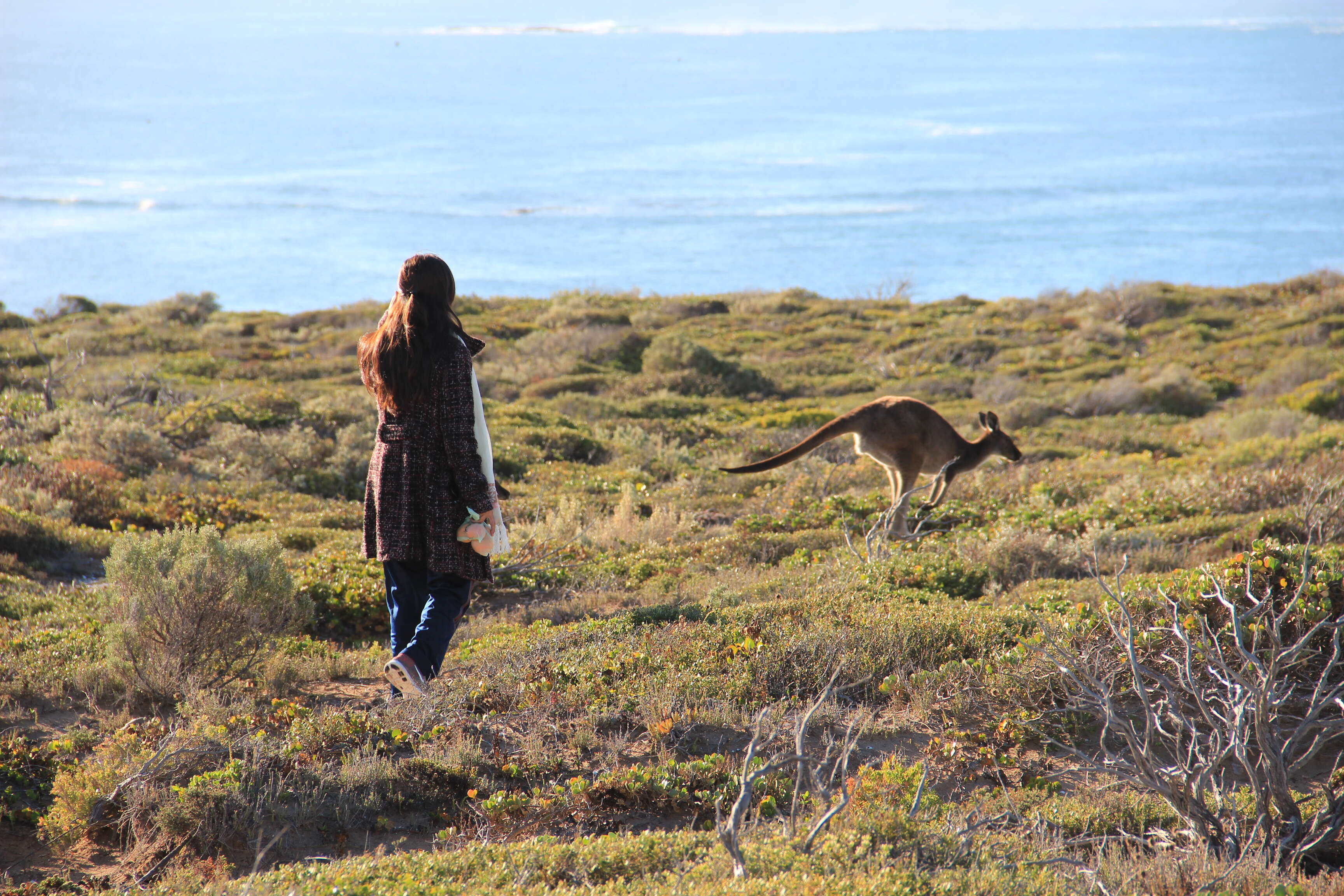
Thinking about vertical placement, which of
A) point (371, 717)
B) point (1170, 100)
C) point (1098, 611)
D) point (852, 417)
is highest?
point (1170, 100)

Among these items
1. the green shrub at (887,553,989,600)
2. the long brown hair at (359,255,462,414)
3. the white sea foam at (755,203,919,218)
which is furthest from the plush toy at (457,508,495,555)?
the white sea foam at (755,203,919,218)

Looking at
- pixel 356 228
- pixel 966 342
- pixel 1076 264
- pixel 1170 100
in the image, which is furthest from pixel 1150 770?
pixel 1170 100

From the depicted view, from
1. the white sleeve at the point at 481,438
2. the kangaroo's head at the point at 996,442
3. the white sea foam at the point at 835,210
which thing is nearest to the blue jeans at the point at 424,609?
the white sleeve at the point at 481,438

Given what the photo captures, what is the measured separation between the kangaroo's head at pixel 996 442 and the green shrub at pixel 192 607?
231 inches

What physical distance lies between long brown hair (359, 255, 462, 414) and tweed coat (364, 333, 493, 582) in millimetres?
56

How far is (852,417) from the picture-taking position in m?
Answer: 7.72

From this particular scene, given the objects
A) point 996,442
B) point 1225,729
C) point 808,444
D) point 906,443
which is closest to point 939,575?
point 808,444

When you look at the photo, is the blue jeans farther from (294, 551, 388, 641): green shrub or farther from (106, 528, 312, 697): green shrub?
(294, 551, 388, 641): green shrub

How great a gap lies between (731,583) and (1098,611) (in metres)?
2.54

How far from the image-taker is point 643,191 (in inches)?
3132

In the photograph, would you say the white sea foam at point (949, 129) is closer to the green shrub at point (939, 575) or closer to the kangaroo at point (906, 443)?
the kangaroo at point (906, 443)

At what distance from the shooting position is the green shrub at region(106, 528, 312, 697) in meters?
4.98

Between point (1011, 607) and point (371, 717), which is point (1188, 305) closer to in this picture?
point (1011, 607)

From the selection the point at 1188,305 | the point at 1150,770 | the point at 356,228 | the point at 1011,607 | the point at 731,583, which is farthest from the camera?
the point at 356,228
